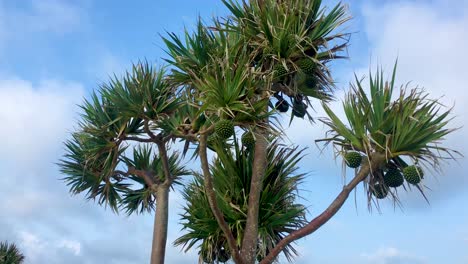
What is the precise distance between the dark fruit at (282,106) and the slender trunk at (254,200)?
1.68ft

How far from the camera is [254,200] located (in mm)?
8594

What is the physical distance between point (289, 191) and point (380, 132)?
2.11 metres

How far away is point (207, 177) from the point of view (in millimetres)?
7703

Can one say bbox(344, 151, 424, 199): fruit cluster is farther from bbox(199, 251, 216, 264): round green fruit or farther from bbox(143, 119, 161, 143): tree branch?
bbox(143, 119, 161, 143): tree branch

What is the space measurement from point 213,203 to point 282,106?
74.8 inches

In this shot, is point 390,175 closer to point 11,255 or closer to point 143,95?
point 143,95

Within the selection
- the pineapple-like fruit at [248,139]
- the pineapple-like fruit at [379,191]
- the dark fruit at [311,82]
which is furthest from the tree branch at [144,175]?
the pineapple-like fruit at [379,191]

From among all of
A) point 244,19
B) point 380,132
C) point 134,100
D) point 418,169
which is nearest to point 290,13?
point 244,19

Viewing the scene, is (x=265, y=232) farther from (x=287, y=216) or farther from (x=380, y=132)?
(x=380, y=132)

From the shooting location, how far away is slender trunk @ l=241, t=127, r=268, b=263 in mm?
8500

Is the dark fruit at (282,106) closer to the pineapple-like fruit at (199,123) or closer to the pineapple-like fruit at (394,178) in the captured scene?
the pineapple-like fruit at (199,123)

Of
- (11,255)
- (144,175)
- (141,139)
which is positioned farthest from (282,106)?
(11,255)

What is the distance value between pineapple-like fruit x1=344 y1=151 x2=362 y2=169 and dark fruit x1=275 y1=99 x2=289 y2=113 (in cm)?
155

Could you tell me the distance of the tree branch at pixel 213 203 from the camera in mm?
7656
